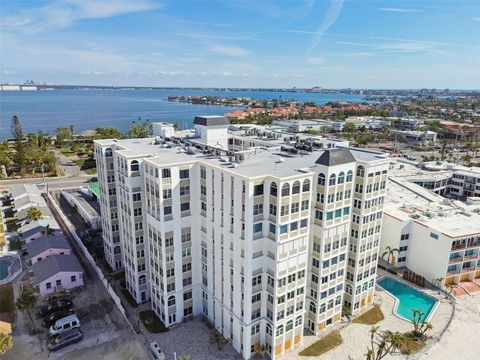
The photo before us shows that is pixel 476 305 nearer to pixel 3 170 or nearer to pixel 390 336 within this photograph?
pixel 390 336

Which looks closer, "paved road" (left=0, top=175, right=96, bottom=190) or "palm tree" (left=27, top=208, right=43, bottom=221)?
"palm tree" (left=27, top=208, right=43, bottom=221)

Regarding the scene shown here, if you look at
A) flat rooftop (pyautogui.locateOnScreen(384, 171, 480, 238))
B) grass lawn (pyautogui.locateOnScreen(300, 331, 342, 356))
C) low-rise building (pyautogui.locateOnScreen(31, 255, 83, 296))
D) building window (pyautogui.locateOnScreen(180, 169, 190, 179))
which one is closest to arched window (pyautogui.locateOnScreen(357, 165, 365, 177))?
grass lawn (pyautogui.locateOnScreen(300, 331, 342, 356))

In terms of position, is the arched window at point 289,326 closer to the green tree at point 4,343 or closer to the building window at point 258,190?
the building window at point 258,190

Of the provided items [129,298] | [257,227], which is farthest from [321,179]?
[129,298]

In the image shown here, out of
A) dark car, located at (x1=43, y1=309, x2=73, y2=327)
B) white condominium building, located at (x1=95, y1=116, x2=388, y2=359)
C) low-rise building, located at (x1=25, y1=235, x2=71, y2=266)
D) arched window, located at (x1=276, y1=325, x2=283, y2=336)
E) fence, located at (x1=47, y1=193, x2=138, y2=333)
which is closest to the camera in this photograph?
white condominium building, located at (x1=95, y1=116, x2=388, y2=359)

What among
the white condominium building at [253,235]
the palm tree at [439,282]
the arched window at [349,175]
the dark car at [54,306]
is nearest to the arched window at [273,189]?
the white condominium building at [253,235]

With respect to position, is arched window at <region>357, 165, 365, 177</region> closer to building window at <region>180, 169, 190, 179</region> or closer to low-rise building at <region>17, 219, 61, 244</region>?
building window at <region>180, 169, 190, 179</region>

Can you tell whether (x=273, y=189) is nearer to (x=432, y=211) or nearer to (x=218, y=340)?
(x=218, y=340)
